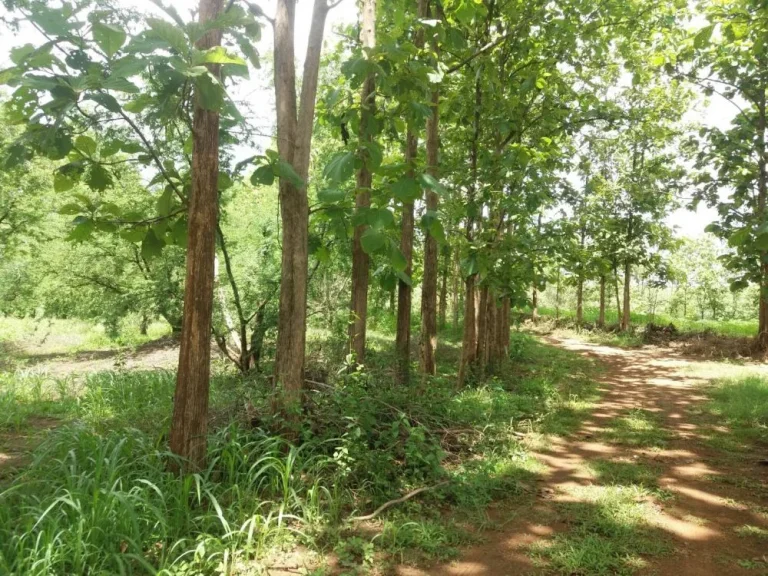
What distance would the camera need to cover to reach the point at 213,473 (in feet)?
12.1

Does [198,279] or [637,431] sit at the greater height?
[198,279]

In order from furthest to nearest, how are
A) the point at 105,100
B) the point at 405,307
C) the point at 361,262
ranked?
the point at 405,307
the point at 361,262
the point at 105,100

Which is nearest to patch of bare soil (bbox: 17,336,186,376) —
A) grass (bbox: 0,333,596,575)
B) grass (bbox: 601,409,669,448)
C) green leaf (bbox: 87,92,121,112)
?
grass (bbox: 0,333,596,575)

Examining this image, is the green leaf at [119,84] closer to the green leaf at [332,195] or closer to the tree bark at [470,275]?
the green leaf at [332,195]

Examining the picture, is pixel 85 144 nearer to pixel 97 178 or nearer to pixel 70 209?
pixel 97 178

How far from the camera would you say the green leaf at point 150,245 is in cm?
379

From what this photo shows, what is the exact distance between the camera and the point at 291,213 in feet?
14.3

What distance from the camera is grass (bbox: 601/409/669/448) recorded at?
582cm

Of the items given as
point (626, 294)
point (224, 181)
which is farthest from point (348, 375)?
point (626, 294)

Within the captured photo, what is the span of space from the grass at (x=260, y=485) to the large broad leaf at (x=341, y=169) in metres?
2.01

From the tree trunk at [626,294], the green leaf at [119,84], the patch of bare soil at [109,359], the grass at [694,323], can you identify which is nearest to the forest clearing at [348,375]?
the green leaf at [119,84]

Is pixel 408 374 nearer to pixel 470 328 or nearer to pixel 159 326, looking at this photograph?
pixel 470 328

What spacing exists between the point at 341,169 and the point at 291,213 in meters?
0.97

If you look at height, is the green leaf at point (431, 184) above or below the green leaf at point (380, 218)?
above
